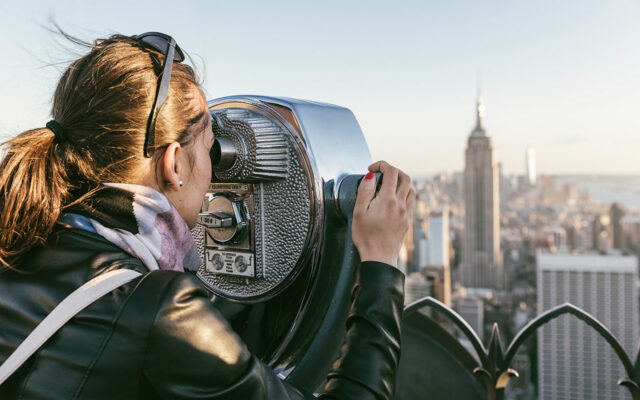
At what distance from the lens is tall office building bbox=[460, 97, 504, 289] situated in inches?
1430

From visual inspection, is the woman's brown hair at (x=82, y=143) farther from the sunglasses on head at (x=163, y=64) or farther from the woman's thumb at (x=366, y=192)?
the woman's thumb at (x=366, y=192)

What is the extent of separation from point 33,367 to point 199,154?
12.0 inches

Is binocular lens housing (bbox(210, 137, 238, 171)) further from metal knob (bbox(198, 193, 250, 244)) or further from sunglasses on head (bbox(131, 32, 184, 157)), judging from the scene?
sunglasses on head (bbox(131, 32, 184, 157))

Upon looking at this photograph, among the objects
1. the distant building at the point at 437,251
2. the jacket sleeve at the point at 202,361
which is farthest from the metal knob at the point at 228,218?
the distant building at the point at 437,251

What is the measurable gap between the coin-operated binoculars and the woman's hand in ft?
0.18

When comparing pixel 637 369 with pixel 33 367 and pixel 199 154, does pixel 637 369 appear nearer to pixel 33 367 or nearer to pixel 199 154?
pixel 199 154

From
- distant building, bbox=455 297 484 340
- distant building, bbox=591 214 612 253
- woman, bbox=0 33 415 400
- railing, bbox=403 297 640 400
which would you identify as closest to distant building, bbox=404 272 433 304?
distant building, bbox=455 297 484 340

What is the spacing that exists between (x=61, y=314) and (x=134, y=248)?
11 centimetres

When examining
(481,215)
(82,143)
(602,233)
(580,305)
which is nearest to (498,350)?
(82,143)

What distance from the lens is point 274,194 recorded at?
89 centimetres

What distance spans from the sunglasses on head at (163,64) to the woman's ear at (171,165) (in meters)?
0.02

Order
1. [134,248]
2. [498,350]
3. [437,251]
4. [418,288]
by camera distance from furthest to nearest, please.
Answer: [437,251] → [418,288] → [498,350] → [134,248]

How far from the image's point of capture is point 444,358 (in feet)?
3.51

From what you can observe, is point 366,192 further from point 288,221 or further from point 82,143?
point 82,143
